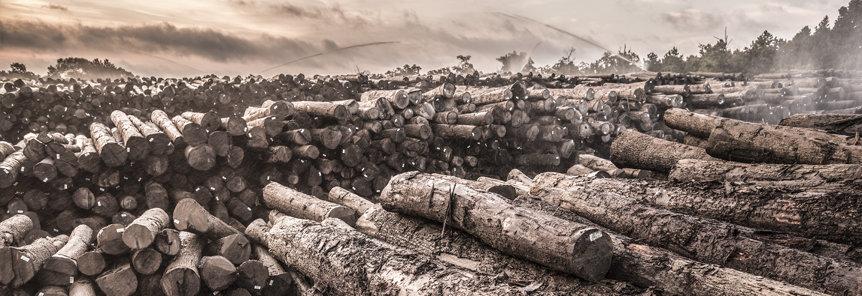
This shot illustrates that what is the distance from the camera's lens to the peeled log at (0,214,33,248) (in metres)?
5.00

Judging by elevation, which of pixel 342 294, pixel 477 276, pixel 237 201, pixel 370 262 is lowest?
pixel 237 201

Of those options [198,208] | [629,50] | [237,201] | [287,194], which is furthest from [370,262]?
[629,50]

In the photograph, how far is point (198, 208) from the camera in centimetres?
497

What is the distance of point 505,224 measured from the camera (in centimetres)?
350

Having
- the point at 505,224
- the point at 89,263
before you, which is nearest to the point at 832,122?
the point at 505,224

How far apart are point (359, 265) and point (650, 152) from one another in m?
3.92

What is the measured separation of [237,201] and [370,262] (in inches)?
150

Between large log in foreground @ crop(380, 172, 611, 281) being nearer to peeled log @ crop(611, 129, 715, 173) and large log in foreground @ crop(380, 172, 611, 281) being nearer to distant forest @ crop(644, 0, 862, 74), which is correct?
peeled log @ crop(611, 129, 715, 173)

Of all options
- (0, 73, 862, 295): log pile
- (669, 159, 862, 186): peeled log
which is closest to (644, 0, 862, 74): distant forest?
(0, 73, 862, 295): log pile

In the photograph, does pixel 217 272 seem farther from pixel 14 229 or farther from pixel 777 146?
pixel 777 146

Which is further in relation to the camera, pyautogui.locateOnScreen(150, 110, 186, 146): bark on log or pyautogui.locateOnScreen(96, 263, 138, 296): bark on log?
pyautogui.locateOnScreen(150, 110, 186, 146): bark on log

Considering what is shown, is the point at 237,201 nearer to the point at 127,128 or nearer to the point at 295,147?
the point at 295,147

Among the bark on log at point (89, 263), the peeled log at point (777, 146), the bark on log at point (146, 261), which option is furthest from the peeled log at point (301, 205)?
the peeled log at point (777, 146)

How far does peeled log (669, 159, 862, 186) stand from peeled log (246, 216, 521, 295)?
2.54m
